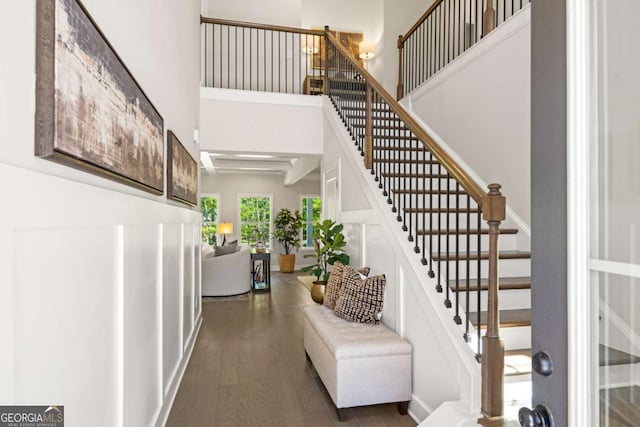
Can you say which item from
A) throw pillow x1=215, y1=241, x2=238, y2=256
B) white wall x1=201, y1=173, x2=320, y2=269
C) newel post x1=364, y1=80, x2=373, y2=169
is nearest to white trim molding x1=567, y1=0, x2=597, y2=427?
newel post x1=364, y1=80, x2=373, y2=169

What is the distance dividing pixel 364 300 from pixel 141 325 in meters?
1.61

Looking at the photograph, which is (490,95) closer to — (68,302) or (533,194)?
(533,194)

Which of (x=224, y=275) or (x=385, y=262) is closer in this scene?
(x=385, y=262)

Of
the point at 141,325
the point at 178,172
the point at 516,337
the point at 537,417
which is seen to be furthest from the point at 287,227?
the point at 537,417

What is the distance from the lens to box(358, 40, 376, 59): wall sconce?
7.07 m

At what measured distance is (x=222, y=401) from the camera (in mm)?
2598

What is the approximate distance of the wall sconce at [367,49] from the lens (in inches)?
278

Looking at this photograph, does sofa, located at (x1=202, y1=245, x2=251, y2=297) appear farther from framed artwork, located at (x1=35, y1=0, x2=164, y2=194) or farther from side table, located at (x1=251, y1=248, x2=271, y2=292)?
framed artwork, located at (x1=35, y1=0, x2=164, y2=194)

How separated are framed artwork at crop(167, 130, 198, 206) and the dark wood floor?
1.45 m

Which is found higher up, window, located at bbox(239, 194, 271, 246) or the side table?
window, located at bbox(239, 194, 271, 246)

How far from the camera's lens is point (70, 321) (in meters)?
1.08

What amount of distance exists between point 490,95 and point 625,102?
3.29 metres

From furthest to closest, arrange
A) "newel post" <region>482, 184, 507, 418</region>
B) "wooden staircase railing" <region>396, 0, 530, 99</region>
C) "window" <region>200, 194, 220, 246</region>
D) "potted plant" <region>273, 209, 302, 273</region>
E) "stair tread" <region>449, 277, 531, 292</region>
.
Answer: "window" <region>200, 194, 220, 246</region>
"potted plant" <region>273, 209, 302, 273</region>
"wooden staircase railing" <region>396, 0, 530, 99</region>
"stair tread" <region>449, 277, 531, 292</region>
"newel post" <region>482, 184, 507, 418</region>

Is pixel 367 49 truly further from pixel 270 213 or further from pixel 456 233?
pixel 456 233
